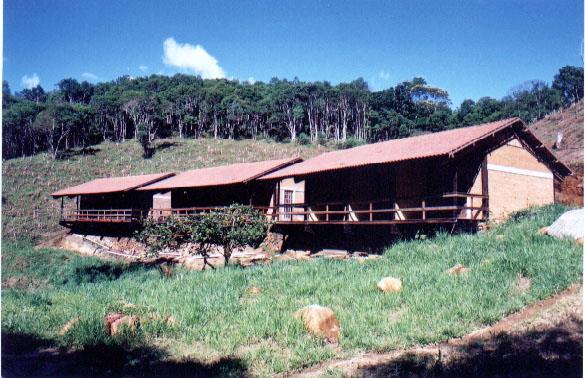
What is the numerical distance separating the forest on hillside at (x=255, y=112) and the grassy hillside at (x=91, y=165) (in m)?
4.98

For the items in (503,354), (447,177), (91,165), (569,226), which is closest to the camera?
(503,354)

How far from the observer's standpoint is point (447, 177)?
1952 centimetres

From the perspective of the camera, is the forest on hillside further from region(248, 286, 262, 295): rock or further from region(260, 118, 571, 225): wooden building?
region(248, 286, 262, 295): rock

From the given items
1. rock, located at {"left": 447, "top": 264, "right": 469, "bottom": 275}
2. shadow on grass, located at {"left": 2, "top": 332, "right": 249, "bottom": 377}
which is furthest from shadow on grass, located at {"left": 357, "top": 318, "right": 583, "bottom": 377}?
rock, located at {"left": 447, "top": 264, "right": 469, "bottom": 275}

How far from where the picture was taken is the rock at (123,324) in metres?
9.07

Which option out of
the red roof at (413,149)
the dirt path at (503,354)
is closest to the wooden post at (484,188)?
the red roof at (413,149)

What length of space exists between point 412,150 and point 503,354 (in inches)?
558

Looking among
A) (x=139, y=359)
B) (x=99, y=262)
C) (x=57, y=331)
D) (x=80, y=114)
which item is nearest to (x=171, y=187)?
(x=99, y=262)

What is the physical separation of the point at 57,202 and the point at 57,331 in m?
44.7

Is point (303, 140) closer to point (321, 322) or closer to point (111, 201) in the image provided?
point (111, 201)

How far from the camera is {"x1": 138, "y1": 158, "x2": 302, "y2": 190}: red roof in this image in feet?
90.5

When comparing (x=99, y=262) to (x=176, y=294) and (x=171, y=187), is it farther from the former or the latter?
(x=176, y=294)

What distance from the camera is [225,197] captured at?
29.6 meters

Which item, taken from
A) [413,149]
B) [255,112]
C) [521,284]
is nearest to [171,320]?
[521,284]
